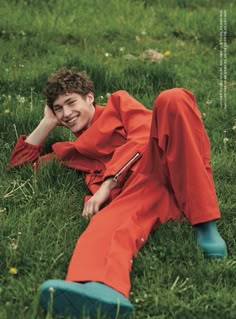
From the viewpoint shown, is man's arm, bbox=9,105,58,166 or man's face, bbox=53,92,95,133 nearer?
man's face, bbox=53,92,95,133

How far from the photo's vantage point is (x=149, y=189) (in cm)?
400

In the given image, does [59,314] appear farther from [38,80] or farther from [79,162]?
[38,80]

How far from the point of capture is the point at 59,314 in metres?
3.18

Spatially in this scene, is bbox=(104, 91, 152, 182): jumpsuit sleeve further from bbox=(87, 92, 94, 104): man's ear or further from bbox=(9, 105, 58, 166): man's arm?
bbox=(9, 105, 58, 166): man's arm

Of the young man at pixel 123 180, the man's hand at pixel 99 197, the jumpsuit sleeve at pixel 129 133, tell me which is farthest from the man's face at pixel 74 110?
the man's hand at pixel 99 197

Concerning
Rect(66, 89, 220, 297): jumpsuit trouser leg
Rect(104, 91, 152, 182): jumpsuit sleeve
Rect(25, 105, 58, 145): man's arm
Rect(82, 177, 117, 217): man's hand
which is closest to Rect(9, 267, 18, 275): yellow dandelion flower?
Rect(66, 89, 220, 297): jumpsuit trouser leg

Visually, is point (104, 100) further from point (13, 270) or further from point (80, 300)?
point (80, 300)

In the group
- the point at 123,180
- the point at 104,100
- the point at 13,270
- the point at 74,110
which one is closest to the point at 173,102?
the point at 123,180

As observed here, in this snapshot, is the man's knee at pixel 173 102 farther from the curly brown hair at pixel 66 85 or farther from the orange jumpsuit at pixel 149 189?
the curly brown hair at pixel 66 85

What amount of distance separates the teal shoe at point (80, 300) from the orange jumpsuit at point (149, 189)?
0.40 ft

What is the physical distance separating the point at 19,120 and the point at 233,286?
2378mm

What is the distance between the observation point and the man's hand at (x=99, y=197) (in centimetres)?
414

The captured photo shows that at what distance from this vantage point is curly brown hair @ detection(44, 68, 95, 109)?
181 inches

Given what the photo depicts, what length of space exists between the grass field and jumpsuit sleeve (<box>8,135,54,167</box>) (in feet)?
0.29
